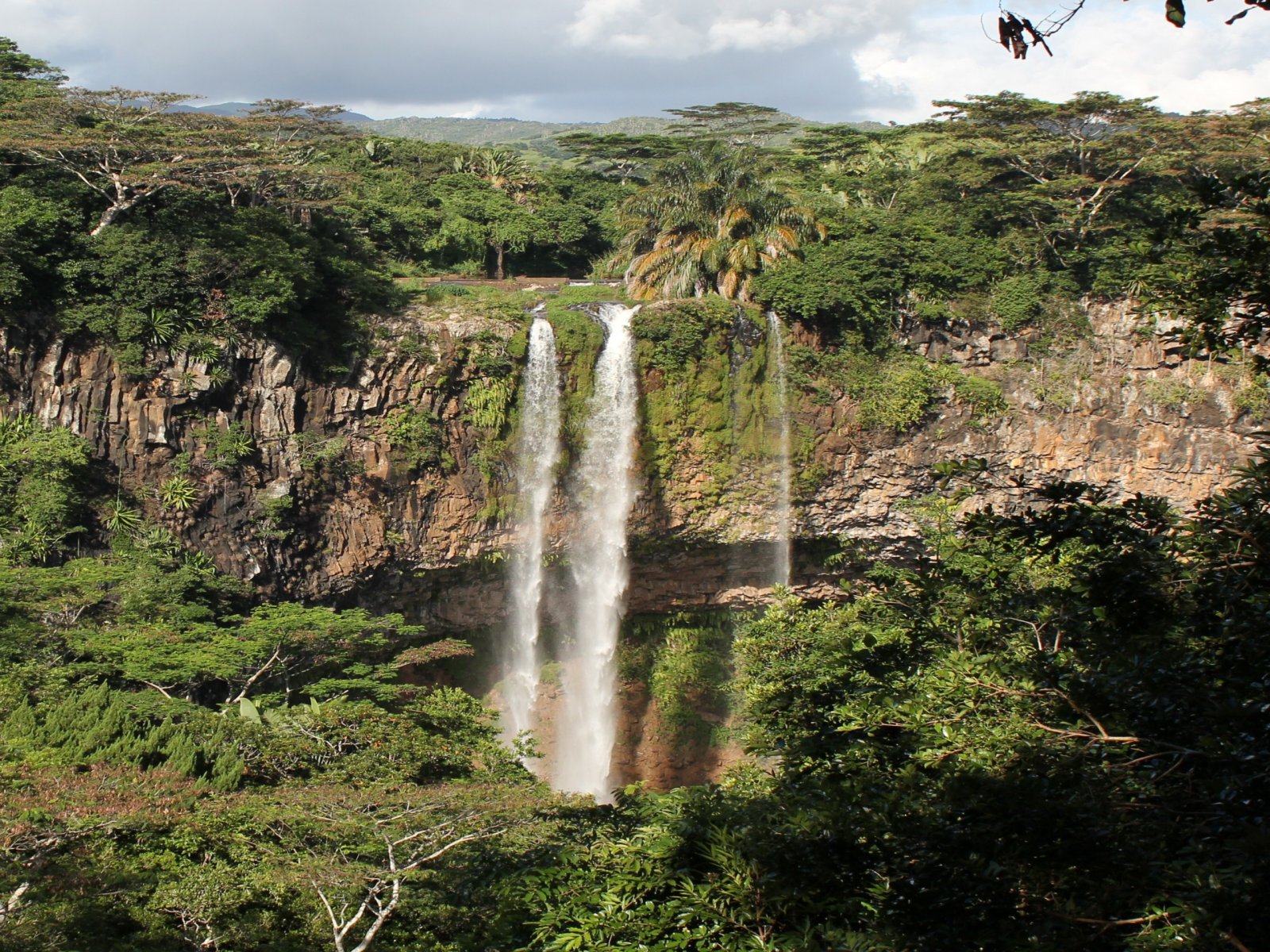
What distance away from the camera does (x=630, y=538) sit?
74.6 ft

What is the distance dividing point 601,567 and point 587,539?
70cm

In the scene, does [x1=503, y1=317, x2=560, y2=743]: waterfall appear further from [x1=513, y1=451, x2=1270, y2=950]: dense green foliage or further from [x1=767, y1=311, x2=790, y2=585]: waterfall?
[x1=513, y1=451, x2=1270, y2=950]: dense green foliage

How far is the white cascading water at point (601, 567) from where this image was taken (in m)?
21.7

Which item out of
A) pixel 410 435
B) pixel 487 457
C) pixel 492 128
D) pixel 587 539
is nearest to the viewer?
pixel 410 435

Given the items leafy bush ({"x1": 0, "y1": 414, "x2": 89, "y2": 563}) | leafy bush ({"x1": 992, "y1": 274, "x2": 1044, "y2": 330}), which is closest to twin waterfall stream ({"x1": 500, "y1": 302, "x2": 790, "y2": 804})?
leafy bush ({"x1": 992, "y1": 274, "x2": 1044, "y2": 330})

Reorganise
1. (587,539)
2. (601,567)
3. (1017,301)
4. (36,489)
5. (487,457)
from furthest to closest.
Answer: (1017,301)
(601,567)
(587,539)
(487,457)
(36,489)

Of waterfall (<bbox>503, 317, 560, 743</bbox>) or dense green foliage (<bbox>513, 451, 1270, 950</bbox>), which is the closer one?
dense green foliage (<bbox>513, 451, 1270, 950</bbox>)

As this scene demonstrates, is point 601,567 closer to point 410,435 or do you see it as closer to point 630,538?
point 630,538

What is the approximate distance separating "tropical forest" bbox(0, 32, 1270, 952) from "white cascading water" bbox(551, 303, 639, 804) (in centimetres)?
9

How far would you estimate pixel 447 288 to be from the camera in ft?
72.0

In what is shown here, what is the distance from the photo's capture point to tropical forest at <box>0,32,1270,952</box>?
5.55 metres

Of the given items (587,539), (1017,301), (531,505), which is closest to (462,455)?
(531,505)

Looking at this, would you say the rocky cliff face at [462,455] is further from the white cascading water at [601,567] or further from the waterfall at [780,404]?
the white cascading water at [601,567]

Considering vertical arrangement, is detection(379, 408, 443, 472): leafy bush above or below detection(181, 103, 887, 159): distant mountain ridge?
below
